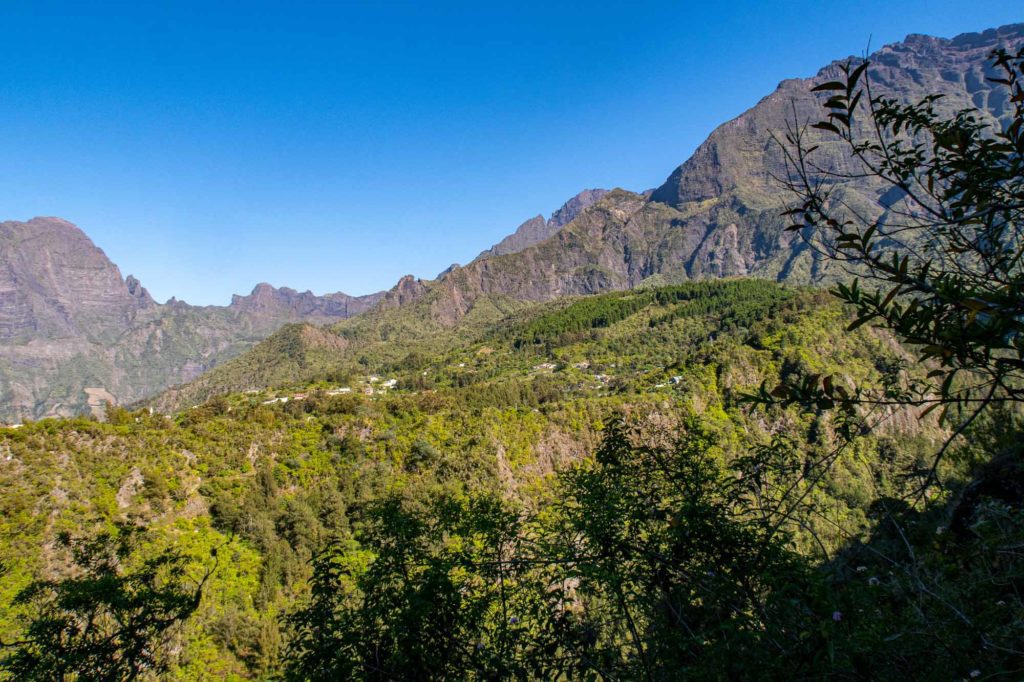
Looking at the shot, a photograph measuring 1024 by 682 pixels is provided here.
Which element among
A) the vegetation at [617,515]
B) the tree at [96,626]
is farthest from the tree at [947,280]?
the tree at [96,626]

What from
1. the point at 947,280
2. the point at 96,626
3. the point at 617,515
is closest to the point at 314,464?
the point at 96,626

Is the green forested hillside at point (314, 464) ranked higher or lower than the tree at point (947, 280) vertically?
lower

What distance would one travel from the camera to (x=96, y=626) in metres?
8.79

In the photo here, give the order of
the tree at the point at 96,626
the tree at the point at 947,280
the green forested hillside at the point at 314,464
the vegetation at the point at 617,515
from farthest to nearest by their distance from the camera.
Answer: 1. the green forested hillside at the point at 314,464
2. the tree at the point at 96,626
3. the vegetation at the point at 617,515
4. the tree at the point at 947,280

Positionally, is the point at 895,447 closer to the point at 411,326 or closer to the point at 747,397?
the point at 747,397

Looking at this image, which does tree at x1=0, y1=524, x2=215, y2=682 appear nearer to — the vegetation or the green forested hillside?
the vegetation

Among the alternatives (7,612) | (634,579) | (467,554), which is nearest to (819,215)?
(634,579)

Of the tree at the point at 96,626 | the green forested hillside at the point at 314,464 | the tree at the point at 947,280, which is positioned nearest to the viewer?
the tree at the point at 947,280

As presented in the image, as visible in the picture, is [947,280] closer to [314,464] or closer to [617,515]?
[617,515]

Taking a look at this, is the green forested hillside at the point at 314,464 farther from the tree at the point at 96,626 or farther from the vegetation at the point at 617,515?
the tree at the point at 96,626

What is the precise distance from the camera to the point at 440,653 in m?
4.82

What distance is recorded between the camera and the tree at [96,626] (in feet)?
25.3

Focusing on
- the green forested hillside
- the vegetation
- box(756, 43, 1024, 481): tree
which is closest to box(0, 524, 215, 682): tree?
the vegetation

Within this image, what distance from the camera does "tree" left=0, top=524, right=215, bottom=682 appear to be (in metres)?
7.70
